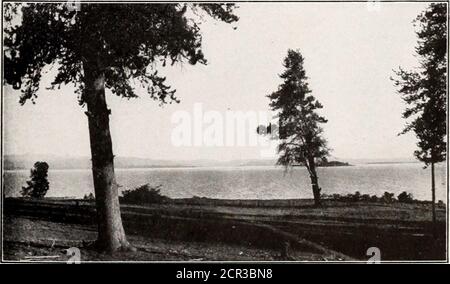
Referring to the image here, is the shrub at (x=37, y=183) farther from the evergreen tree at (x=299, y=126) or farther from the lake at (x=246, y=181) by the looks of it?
the evergreen tree at (x=299, y=126)

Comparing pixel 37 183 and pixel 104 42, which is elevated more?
Answer: pixel 104 42

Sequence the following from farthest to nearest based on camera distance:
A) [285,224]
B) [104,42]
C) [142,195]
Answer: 1. [285,224]
2. [142,195]
3. [104,42]

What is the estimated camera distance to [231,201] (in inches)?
289

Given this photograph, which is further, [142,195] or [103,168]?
[142,195]

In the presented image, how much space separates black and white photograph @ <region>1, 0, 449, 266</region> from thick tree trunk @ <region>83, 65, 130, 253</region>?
0.9 inches

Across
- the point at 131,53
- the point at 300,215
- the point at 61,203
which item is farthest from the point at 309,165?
the point at 61,203

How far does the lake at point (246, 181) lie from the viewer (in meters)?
7.23

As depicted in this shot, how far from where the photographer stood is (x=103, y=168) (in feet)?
23.6

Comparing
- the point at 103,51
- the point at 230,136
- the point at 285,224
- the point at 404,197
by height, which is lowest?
the point at 285,224

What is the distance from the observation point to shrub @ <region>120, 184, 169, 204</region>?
7.29 meters

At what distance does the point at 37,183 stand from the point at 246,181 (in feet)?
11.0

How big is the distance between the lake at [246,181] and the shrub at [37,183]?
0.09 metres

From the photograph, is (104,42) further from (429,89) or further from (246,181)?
(429,89)

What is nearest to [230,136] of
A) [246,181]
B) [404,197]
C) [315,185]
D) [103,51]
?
[246,181]
